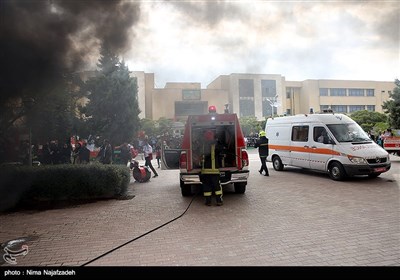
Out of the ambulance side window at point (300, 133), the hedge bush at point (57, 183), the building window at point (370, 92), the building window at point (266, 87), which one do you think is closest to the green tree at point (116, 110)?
the building window at point (266, 87)

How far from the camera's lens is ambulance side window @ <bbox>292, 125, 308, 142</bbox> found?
9.94 meters

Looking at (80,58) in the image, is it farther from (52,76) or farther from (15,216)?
(15,216)

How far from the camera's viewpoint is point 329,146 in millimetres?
8914

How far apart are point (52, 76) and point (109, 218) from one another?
307 centimetres

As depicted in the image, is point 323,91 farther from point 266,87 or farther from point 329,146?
point 329,146

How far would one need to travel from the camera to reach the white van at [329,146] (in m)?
8.28

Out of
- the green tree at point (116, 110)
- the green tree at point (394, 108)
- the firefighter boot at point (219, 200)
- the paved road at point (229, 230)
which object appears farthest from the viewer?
the green tree at point (394, 108)

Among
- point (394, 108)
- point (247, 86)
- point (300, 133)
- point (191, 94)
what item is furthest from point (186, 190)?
point (191, 94)

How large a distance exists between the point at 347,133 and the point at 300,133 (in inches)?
62.2

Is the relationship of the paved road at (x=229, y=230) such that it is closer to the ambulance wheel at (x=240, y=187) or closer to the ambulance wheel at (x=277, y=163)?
the ambulance wheel at (x=240, y=187)

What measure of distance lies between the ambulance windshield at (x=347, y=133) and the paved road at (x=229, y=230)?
1.75m

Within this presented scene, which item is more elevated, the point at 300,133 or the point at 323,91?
the point at 323,91

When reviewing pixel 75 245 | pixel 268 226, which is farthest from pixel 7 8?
pixel 268 226

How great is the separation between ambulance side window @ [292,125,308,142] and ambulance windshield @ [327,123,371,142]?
894mm
